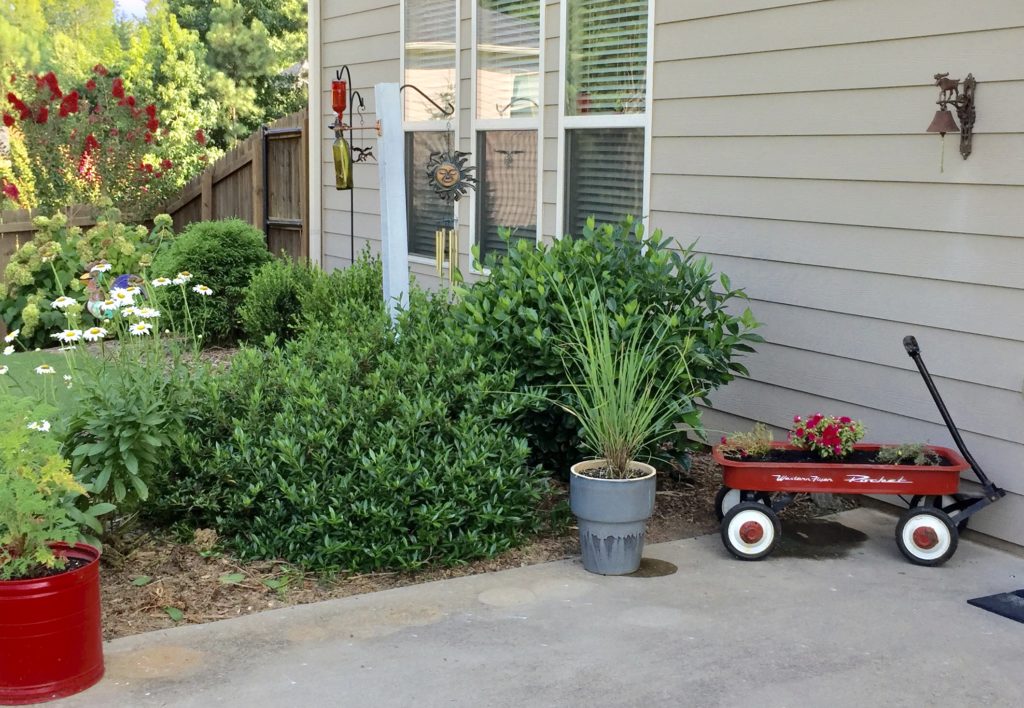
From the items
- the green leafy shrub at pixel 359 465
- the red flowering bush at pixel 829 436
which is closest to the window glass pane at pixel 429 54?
the green leafy shrub at pixel 359 465

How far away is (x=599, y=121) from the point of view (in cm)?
622

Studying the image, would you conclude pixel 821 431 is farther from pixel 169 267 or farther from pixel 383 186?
pixel 169 267

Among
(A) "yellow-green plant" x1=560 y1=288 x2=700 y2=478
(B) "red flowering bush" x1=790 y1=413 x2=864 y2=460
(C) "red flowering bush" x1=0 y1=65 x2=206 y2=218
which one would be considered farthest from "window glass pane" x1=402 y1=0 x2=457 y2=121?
(C) "red flowering bush" x1=0 y1=65 x2=206 y2=218

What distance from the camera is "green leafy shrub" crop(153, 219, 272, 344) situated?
8.60m

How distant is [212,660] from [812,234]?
317 centimetres

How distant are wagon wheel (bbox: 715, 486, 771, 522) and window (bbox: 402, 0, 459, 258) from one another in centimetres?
365

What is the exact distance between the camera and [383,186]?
574 centimetres

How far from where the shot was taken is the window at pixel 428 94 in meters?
7.71

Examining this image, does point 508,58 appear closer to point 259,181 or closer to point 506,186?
point 506,186

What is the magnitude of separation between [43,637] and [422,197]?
18.1 feet

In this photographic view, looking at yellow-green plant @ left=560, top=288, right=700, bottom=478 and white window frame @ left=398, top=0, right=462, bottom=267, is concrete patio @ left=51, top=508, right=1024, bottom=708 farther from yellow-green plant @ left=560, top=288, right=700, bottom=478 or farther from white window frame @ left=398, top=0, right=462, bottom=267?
white window frame @ left=398, top=0, right=462, bottom=267

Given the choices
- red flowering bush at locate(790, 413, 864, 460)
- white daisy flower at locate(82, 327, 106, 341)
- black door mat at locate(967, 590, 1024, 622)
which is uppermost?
white daisy flower at locate(82, 327, 106, 341)

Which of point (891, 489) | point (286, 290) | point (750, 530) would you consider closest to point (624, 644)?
point (750, 530)

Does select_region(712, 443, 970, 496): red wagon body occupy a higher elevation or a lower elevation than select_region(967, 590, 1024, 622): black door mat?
higher
